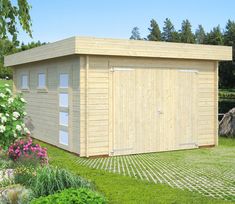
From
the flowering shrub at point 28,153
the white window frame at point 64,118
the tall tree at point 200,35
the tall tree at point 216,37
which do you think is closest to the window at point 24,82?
the white window frame at point 64,118

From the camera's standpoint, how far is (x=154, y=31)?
66.4m

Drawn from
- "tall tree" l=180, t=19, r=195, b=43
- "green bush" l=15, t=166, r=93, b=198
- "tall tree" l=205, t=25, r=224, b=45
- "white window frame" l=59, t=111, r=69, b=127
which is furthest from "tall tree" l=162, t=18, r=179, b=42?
"green bush" l=15, t=166, r=93, b=198

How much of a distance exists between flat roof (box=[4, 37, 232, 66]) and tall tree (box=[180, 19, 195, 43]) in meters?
49.0

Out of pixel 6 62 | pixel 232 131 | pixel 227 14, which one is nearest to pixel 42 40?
pixel 227 14

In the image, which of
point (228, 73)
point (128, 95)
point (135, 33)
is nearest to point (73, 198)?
point (128, 95)

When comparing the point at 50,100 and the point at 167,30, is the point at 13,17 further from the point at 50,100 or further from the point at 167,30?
the point at 167,30

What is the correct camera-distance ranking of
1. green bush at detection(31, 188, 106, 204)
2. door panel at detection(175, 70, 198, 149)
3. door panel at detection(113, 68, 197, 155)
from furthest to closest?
door panel at detection(175, 70, 198, 149)
door panel at detection(113, 68, 197, 155)
green bush at detection(31, 188, 106, 204)

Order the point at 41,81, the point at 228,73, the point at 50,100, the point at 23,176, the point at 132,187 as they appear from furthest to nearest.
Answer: the point at 228,73, the point at 41,81, the point at 50,100, the point at 132,187, the point at 23,176

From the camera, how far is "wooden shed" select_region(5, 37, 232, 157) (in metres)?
9.99

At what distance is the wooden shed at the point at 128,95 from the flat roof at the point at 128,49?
0.08 feet

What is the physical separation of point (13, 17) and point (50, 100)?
330 inches

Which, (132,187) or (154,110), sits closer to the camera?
(132,187)

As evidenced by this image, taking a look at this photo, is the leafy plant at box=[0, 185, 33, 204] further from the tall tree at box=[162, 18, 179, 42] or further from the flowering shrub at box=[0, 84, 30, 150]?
the tall tree at box=[162, 18, 179, 42]

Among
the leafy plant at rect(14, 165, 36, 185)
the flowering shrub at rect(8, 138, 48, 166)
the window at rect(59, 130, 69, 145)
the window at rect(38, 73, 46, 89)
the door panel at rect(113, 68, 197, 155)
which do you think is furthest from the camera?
the window at rect(38, 73, 46, 89)
